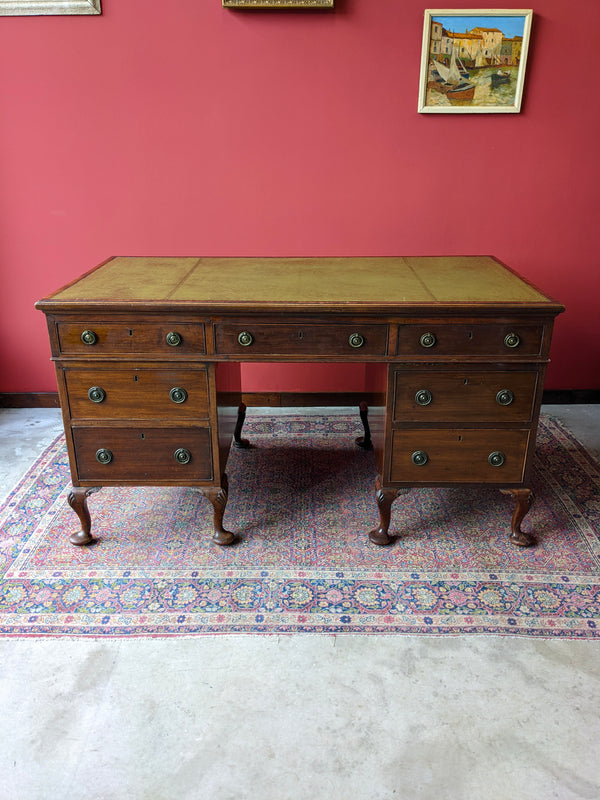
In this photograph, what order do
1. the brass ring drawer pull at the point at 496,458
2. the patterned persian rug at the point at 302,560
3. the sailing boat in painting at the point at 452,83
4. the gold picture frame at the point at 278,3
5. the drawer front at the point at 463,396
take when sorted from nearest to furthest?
the patterned persian rug at the point at 302,560, the drawer front at the point at 463,396, the brass ring drawer pull at the point at 496,458, the gold picture frame at the point at 278,3, the sailing boat in painting at the point at 452,83

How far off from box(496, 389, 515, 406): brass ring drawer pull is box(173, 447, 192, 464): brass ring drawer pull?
116 cm

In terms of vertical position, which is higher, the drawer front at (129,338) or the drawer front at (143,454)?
the drawer front at (129,338)

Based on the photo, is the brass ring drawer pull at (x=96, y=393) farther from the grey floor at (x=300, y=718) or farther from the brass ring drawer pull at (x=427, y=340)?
the brass ring drawer pull at (x=427, y=340)

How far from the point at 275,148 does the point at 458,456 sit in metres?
1.87

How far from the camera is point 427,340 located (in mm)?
2162

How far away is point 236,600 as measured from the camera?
85.4 inches

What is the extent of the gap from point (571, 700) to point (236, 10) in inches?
125

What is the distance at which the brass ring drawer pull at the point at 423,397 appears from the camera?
2246 mm

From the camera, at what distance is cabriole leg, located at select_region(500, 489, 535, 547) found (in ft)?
7.89

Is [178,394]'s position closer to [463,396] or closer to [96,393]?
[96,393]

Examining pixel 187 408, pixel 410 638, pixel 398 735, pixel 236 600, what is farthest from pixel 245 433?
pixel 398 735

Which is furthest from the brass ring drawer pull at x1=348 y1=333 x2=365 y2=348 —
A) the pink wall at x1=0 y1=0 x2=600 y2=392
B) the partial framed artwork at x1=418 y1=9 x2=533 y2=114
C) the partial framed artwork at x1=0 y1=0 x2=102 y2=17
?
the partial framed artwork at x1=0 y1=0 x2=102 y2=17

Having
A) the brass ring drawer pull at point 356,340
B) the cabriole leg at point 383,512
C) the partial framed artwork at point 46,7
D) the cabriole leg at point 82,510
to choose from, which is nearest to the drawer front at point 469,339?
the brass ring drawer pull at point 356,340

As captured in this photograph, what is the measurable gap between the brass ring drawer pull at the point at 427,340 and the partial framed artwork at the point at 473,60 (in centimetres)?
154
